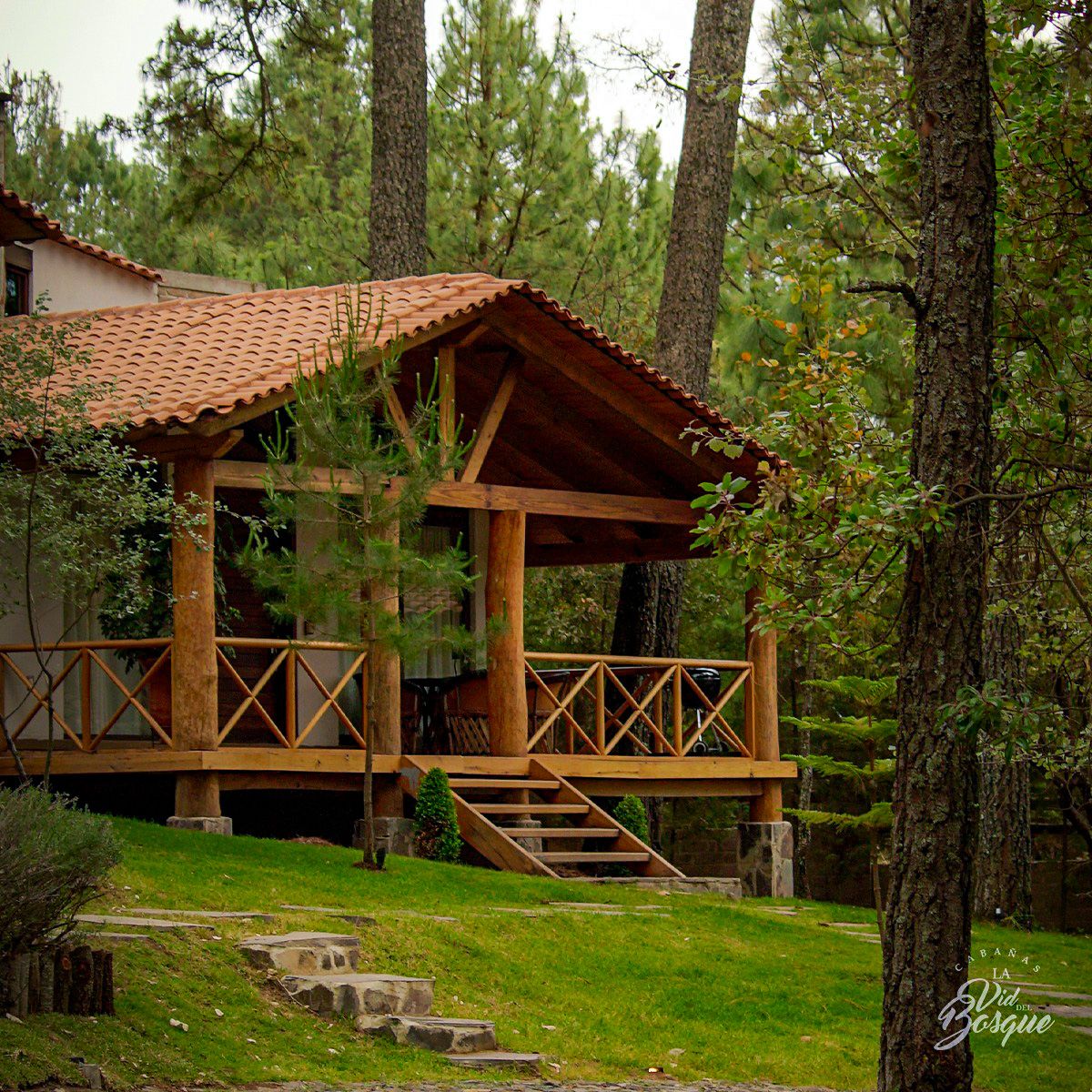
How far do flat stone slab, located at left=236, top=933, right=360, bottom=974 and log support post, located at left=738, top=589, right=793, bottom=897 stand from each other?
8170 millimetres

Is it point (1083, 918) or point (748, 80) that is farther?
point (1083, 918)

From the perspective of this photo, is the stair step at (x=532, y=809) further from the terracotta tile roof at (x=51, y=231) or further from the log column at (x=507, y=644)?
the terracotta tile roof at (x=51, y=231)

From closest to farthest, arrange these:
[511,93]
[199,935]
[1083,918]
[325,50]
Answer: [199,935] < [325,50] < [511,93] < [1083,918]

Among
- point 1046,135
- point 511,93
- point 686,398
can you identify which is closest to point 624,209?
point 511,93

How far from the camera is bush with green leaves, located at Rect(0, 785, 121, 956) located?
6820mm

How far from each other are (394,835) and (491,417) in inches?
149

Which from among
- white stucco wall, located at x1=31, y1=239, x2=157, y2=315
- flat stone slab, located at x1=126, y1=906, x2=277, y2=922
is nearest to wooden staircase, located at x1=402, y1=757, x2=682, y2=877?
flat stone slab, located at x1=126, y1=906, x2=277, y2=922

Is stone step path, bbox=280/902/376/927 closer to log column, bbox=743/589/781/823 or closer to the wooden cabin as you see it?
the wooden cabin

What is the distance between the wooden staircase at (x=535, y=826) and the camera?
13.9m

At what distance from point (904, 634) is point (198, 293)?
17.1 meters

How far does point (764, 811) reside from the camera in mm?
17234

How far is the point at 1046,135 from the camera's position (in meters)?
8.06

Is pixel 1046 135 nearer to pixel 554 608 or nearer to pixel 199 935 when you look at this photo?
pixel 199 935

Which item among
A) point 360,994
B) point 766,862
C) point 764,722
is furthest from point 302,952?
point 764,722
